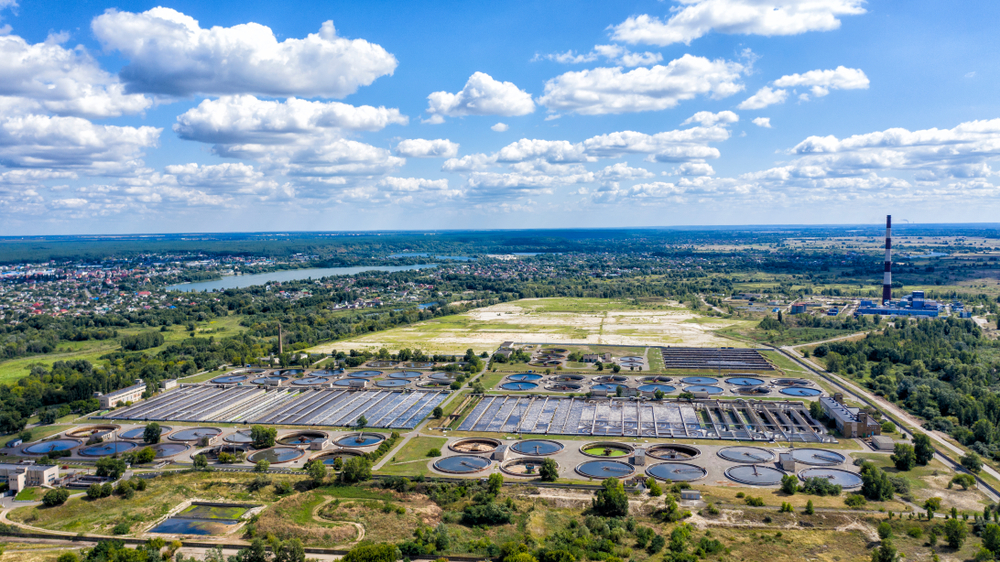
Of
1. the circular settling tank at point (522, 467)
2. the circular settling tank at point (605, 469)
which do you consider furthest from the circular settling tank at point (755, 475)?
the circular settling tank at point (522, 467)

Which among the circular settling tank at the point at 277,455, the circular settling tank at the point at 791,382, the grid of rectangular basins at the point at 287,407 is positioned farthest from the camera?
the circular settling tank at the point at 791,382

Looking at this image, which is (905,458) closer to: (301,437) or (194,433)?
(301,437)

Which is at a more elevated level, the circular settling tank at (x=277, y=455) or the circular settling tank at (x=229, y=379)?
the circular settling tank at (x=229, y=379)

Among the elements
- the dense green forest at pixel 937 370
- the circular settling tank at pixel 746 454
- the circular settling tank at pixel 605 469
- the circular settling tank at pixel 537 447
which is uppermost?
the dense green forest at pixel 937 370

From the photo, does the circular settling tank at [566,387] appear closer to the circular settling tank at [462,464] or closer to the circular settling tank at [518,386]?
the circular settling tank at [518,386]

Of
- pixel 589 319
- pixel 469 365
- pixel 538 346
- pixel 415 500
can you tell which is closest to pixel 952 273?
pixel 589 319
